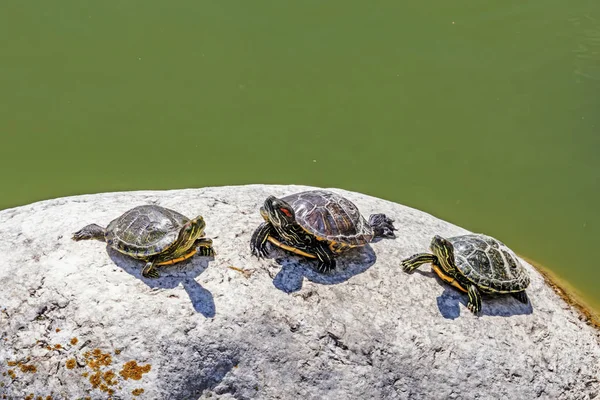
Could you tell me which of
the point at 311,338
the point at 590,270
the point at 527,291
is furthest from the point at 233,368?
the point at 590,270

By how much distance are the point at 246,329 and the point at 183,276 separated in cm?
66

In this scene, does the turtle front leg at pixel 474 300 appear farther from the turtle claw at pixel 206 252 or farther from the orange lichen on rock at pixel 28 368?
the orange lichen on rock at pixel 28 368

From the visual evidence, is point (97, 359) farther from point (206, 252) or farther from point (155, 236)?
point (206, 252)

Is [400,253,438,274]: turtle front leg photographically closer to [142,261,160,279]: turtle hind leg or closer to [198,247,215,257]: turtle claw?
[198,247,215,257]: turtle claw

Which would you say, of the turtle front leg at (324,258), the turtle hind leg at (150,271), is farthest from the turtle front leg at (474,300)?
the turtle hind leg at (150,271)

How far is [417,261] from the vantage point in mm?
5027

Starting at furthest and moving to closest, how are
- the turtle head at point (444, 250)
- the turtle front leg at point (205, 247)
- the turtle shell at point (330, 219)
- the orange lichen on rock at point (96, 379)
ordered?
the turtle head at point (444, 250), the turtle shell at point (330, 219), the turtle front leg at point (205, 247), the orange lichen on rock at point (96, 379)

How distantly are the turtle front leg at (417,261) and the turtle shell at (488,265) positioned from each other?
0.21 meters

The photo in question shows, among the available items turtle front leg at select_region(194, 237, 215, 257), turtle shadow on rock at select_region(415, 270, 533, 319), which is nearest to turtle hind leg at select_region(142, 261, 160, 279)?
turtle front leg at select_region(194, 237, 215, 257)

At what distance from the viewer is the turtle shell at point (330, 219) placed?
4719 millimetres

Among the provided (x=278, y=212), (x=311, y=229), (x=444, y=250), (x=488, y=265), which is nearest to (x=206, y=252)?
(x=278, y=212)

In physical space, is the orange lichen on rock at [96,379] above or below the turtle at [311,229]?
below

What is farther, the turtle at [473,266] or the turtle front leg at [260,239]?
the turtle at [473,266]

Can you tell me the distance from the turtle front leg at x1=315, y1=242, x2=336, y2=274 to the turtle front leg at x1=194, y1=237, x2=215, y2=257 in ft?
2.78
